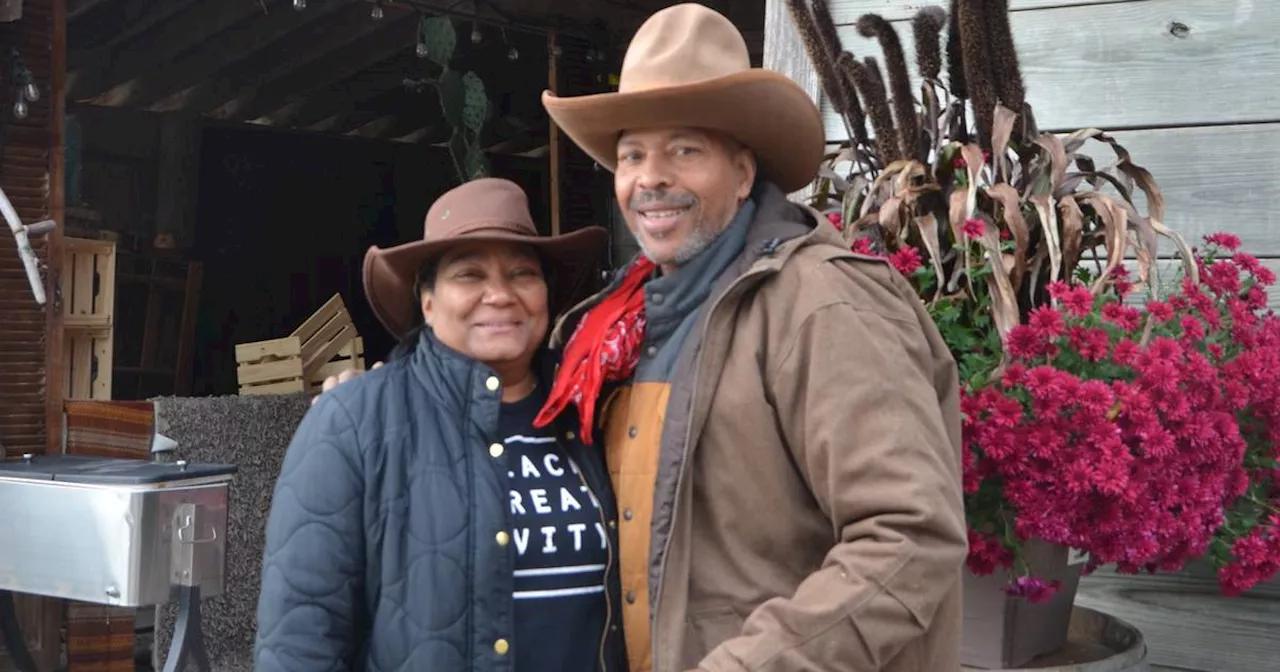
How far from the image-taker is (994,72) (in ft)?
7.53

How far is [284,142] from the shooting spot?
8180 mm

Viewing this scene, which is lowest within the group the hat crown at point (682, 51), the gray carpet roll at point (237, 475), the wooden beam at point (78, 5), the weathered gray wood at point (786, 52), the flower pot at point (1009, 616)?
the gray carpet roll at point (237, 475)

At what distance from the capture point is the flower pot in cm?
210

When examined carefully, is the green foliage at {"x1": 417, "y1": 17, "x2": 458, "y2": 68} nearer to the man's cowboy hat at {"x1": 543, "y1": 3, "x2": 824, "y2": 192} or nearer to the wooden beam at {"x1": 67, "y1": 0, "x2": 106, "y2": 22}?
the wooden beam at {"x1": 67, "y1": 0, "x2": 106, "y2": 22}

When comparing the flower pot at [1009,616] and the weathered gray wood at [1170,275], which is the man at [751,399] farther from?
the weathered gray wood at [1170,275]

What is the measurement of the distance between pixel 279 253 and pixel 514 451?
658 cm

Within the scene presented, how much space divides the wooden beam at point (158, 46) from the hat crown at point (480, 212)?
4712mm

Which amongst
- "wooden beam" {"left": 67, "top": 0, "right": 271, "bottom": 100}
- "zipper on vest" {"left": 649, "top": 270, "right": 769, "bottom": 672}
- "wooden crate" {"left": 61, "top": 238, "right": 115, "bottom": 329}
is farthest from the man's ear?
"wooden beam" {"left": 67, "top": 0, "right": 271, "bottom": 100}

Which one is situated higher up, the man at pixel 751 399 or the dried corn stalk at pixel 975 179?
the dried corn stalk at pixel 975 179

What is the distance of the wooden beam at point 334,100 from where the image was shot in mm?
7997

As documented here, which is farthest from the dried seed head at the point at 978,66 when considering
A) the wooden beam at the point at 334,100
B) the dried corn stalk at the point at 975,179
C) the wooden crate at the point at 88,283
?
the wooden beam at the point at 334,100

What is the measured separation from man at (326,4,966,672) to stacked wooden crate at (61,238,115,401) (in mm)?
3887

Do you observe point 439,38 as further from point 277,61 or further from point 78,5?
point 78,5

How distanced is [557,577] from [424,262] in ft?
1.75
